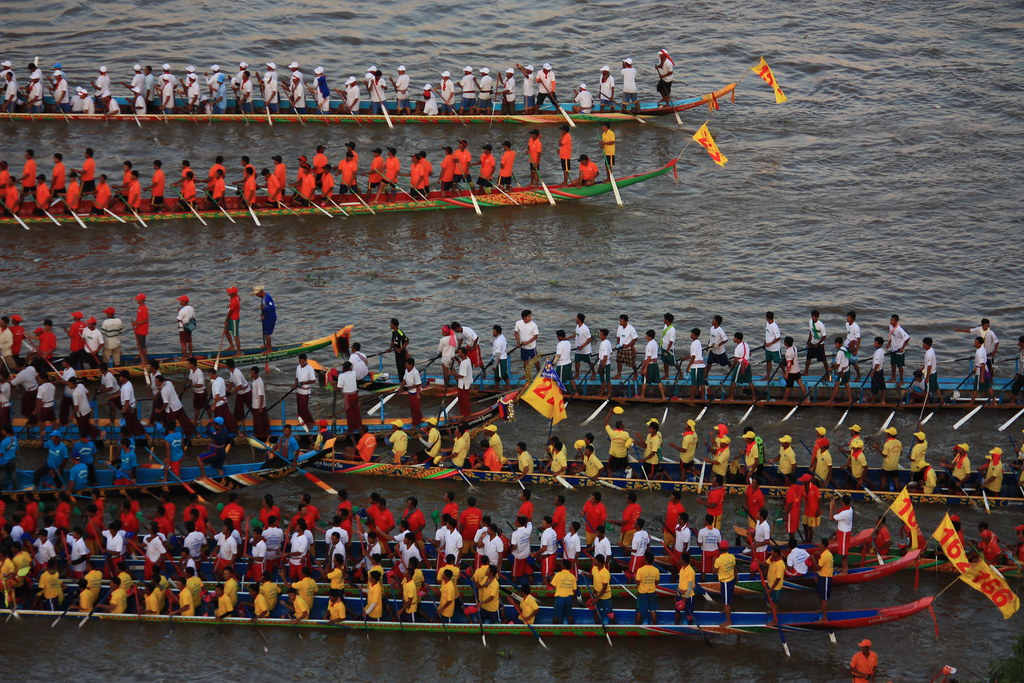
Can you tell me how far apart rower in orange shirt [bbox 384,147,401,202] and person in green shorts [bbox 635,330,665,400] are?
34.5ft

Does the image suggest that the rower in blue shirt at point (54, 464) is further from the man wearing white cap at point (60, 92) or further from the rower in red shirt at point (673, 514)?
the man wearing white cap at point (60, 92)

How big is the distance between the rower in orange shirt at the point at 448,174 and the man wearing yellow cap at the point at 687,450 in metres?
13.4

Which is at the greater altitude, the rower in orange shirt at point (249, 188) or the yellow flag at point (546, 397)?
Answer: the rower in orange shirt at point (249, 188)

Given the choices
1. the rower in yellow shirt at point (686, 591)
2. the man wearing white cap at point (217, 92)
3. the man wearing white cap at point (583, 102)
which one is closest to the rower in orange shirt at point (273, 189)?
the man wearing white cap at point (217, 92)

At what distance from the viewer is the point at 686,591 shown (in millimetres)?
17984

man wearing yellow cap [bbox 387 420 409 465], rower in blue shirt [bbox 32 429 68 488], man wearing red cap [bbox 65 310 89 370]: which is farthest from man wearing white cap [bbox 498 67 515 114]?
rower in blue shirt [bbox 32 429 68 488]

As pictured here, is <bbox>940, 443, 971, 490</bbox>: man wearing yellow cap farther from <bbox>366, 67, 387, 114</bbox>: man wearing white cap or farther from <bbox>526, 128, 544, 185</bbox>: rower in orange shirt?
<bbox>366, 67, 387, 114</bbox>: man wearing white cap

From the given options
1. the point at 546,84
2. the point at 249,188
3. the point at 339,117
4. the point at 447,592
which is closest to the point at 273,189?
the point at 249,188

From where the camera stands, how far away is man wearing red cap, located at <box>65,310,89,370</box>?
24.4m

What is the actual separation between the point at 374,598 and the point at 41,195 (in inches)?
702

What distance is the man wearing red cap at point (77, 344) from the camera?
24375 mm

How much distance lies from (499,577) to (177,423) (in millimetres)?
6959

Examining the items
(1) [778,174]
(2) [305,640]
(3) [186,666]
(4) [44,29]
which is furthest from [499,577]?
(4) [44,29]

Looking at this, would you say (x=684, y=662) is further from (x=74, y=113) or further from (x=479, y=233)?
(x=74, y=113)
